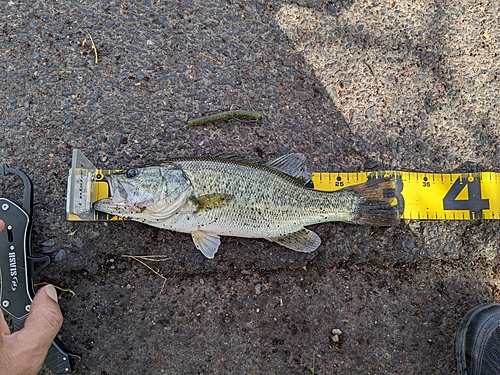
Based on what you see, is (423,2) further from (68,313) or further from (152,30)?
(68,313)

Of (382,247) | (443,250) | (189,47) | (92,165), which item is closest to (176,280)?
(92,165)

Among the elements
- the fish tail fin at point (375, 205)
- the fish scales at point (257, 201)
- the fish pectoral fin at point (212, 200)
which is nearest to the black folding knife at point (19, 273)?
the fish scales at point (257, 201)

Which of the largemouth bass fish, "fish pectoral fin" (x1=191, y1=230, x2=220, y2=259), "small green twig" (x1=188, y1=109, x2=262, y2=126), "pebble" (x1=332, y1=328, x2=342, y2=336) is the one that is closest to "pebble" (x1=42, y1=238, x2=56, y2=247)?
the largemouth bass fish

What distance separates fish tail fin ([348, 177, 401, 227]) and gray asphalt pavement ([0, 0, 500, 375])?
238 millimetres

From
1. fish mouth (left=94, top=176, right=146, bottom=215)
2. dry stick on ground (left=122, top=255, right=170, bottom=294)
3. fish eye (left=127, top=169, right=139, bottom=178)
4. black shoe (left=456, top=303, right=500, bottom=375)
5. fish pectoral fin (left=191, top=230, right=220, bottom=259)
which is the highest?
fish eye (left=127, top=169, right=139, bottom=178)

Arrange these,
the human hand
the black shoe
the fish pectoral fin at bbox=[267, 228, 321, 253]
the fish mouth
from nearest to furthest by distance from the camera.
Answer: the human hand → the fish mouth → the black shoe → the fish pectoral fin at bbox=[267, 228, 321, 253]

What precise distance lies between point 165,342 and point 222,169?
5.64 feet

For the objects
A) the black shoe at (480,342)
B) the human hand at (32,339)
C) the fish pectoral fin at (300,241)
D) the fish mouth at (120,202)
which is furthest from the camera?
the fish pectoral fin at (300,241)

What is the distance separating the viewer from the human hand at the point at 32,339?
304cm

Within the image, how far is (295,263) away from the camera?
148 inches

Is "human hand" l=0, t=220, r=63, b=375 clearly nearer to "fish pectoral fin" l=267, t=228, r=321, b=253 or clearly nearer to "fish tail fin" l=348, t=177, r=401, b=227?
"fish pectoral fin" l=267, t=228, r=321, b=253

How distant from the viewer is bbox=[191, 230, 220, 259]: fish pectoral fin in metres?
3.58

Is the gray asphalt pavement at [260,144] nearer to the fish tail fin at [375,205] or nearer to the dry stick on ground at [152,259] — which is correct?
the dry stick on ground at [152,259]

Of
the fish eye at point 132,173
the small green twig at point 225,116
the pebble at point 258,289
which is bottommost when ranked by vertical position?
the pebble at point 258,289
